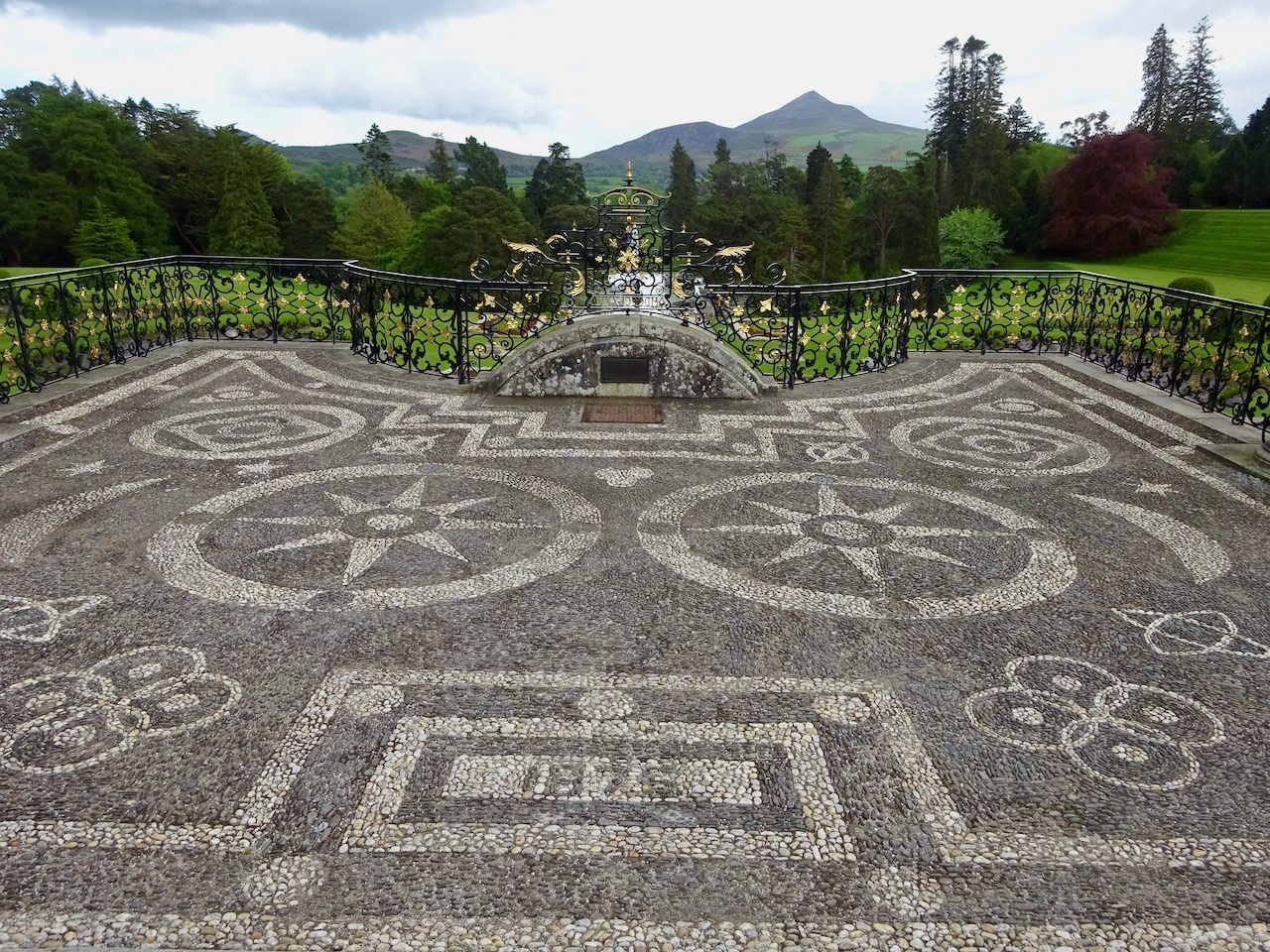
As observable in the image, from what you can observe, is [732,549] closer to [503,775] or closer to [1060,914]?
[503,775]

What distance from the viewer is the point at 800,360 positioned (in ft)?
39.9

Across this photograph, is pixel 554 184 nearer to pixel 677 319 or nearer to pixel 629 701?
pixel 677 319

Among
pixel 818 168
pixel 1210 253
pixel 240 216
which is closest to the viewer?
pixel 1210 253

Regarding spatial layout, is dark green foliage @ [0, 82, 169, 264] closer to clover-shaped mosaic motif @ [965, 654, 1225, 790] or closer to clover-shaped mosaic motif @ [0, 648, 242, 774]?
clover-shaped mosaic motif @ [0, 648, 242, 774]

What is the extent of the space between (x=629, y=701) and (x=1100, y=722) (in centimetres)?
237

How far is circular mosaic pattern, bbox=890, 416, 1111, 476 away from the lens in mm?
7961

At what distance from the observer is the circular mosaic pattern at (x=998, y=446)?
26.1ft

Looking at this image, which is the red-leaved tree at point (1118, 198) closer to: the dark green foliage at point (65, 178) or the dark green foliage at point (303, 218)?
the dark green foliage at point (303, 218)

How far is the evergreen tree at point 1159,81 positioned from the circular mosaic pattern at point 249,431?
7200 cm

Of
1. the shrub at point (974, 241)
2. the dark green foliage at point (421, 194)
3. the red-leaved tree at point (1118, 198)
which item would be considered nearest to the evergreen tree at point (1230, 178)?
the red-leaved tree at point (1118, 198)

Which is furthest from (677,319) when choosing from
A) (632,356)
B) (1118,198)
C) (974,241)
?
(974,241)

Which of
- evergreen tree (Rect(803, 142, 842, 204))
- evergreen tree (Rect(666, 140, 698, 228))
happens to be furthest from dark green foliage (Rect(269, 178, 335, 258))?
evergreen tree (Rect(803, 142, 842, 204))

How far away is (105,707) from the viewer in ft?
13.0

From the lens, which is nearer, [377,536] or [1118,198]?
[377,536]
